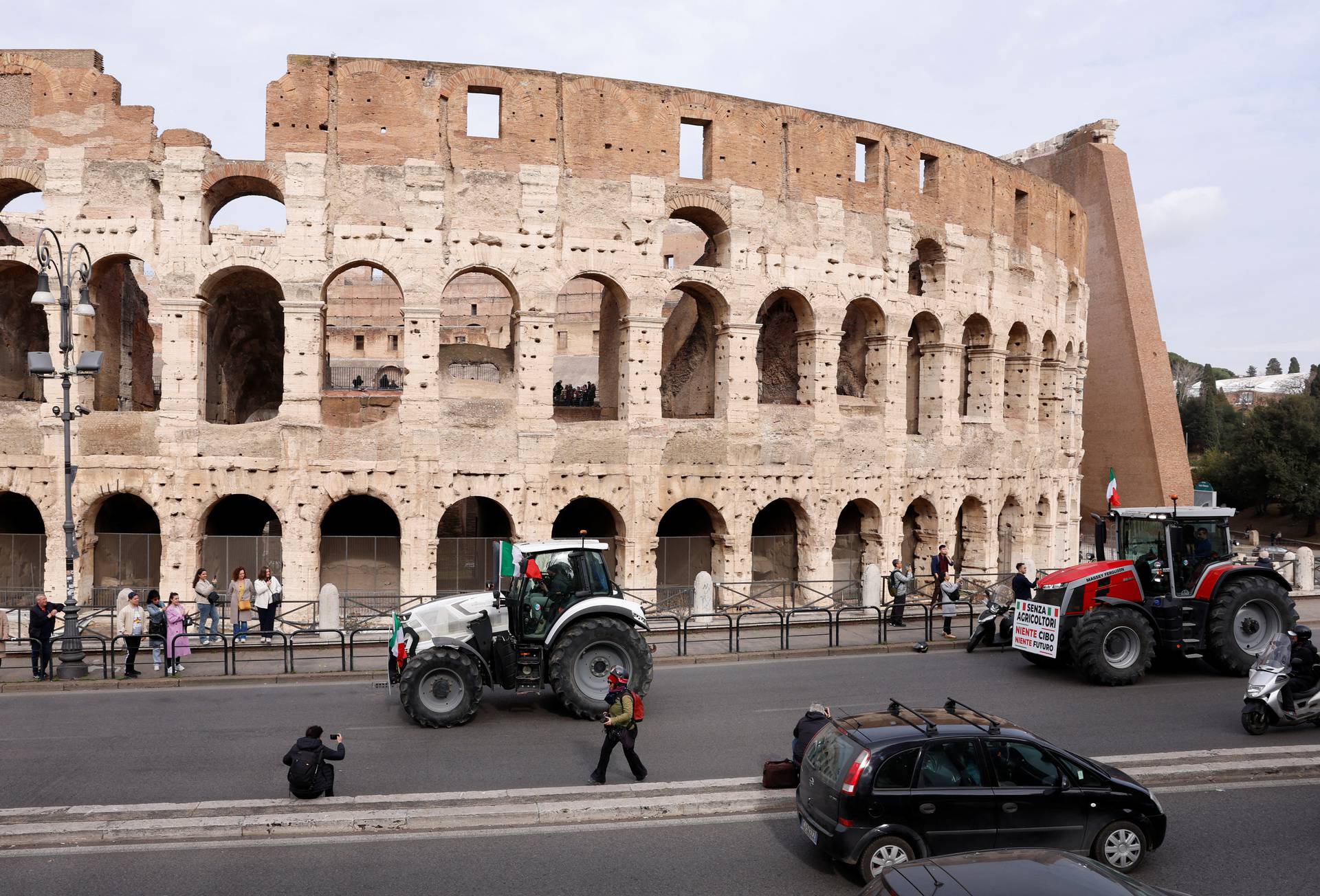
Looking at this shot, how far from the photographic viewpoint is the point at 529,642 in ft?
40.9

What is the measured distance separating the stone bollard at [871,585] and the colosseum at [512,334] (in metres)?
1.53

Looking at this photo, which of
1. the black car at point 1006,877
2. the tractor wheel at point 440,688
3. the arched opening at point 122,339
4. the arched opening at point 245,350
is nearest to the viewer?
the black car at point 1006,877

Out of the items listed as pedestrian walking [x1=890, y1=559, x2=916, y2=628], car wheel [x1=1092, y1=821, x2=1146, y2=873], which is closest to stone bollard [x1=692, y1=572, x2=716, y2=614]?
pedestrian walking [x1=890, y1=559, x2=916, y2=628]

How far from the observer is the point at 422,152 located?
21.7m

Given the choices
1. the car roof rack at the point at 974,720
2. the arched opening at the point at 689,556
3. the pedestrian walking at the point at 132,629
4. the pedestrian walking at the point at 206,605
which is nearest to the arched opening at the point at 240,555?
the pedestrian walking at the point at 206,605

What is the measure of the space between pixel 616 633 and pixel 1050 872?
7826mm

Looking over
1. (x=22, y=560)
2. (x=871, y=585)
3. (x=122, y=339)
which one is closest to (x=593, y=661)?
(x=871, y=585)

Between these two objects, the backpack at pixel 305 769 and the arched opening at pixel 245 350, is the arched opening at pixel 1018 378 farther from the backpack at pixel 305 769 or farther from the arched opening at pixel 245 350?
A: the backpack at pixel 305 769

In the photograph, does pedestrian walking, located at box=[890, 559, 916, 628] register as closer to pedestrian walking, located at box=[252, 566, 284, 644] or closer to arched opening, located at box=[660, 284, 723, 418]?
arched opening, located at box=[660, 284, 723, 418]

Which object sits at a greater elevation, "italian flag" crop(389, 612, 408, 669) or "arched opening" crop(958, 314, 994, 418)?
"arched opening" crop(958, 314, 994, 418)

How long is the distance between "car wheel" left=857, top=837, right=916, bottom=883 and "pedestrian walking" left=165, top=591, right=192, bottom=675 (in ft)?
→ 40.5

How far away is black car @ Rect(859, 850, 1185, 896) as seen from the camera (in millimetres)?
4828

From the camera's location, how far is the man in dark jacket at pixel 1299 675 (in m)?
11.6

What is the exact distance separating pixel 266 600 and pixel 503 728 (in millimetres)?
8507
